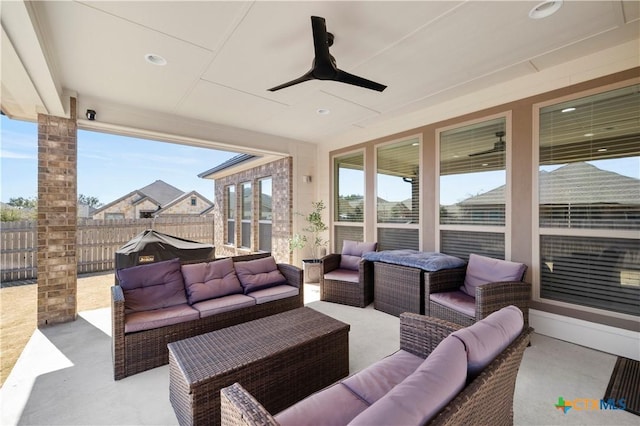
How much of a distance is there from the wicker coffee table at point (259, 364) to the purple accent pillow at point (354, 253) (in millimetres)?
2297

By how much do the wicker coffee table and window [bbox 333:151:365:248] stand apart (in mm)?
3232

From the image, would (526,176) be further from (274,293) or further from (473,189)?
(274,293)

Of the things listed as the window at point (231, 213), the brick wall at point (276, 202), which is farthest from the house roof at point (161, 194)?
the brick wall at point (276, 202)

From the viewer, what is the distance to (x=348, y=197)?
5590 millimetres

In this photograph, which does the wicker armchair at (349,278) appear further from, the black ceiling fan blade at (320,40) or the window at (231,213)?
the window at (231,213)

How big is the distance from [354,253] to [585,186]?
10.1 ft

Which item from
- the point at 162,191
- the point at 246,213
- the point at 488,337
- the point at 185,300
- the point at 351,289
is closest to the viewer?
the point at 488,337

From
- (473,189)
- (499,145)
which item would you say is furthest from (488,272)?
(499,145)

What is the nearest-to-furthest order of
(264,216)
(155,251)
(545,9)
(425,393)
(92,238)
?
1. (425,393)
2. (545,9)
3. (155,251)
4. (92,238)
5. (264,216)

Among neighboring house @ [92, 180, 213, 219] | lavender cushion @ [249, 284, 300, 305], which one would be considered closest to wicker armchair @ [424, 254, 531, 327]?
lavender cushion @ [249, 284, 300, 305]

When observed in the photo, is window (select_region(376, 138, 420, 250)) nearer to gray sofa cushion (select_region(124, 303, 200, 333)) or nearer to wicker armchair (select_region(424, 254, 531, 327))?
wicker armchair (select_region(424, 254, 531, 327))

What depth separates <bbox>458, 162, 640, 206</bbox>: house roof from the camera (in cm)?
266

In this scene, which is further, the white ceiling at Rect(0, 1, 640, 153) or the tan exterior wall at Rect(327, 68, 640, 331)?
the tan exterior wall at Rect(327, 68, 640, 331)

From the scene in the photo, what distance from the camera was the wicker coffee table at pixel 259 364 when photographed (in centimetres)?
156
